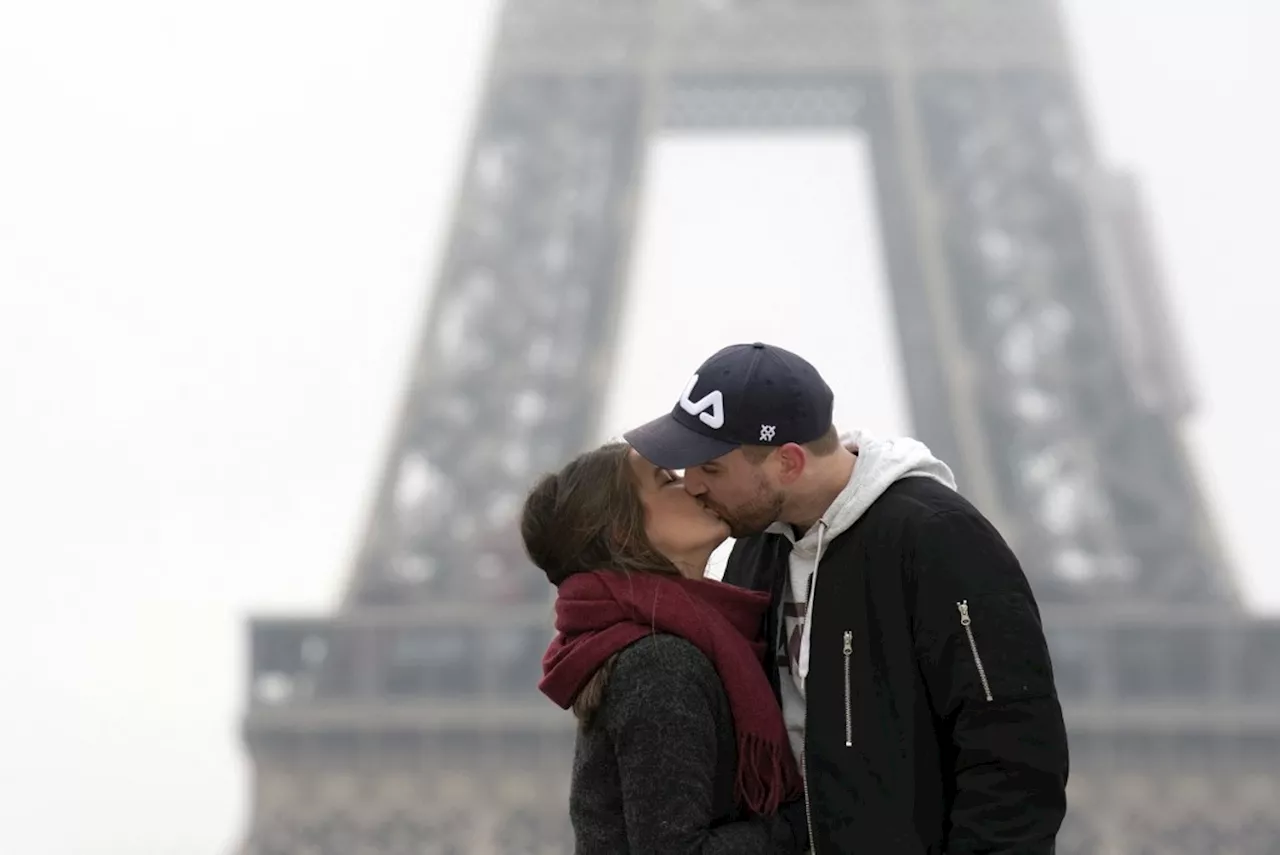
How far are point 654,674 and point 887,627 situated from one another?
30 cm

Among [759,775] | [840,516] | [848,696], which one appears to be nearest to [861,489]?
[840,516]

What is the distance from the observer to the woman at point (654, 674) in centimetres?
229

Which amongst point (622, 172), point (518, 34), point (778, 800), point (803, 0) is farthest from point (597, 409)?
point (778, 800)

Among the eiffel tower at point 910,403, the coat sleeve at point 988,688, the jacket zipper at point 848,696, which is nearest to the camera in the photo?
the coat sleeve at point 988,688

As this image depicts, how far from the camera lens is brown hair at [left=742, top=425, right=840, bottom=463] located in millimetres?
2348

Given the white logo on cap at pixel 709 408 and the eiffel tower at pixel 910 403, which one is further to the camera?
the eiffel tower at pixel 910 403

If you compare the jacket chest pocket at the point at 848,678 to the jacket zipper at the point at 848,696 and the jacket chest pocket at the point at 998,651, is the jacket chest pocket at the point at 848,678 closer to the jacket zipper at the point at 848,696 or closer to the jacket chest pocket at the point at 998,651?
the jacket zipper at the point at 848,696

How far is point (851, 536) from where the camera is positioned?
2383mm

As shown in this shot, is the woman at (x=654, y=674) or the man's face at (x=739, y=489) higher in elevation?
the man's face at (x=739, y=489)

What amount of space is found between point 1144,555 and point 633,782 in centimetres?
1617

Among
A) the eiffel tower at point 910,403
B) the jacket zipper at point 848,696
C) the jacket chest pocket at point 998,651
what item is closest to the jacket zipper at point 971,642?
the jacket chest pocket at point 998,651

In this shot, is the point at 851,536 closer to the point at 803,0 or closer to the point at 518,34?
the point at 518,34

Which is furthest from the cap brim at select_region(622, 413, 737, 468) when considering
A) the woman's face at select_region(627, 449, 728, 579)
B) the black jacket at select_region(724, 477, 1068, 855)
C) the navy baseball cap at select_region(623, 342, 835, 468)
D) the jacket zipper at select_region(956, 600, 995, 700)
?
the jacket zipper at select_region(956, 600, 995, 700)

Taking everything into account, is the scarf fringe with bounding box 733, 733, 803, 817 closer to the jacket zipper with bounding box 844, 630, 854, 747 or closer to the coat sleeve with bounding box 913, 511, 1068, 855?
the jacket zipper with bounding box 844, 630, 854, 747
